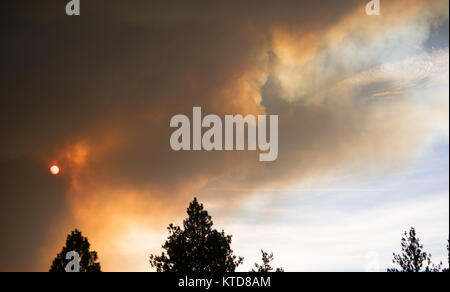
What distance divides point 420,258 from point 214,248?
2312 centimetres

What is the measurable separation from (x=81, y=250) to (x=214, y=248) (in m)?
13.3
